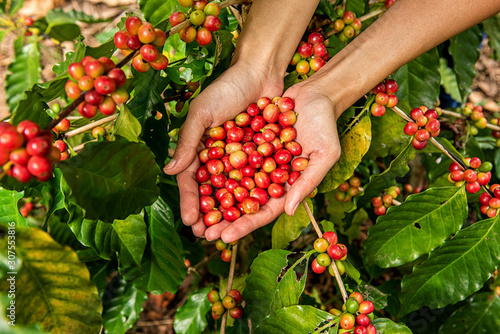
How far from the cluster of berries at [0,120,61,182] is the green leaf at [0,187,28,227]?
1.80 ft

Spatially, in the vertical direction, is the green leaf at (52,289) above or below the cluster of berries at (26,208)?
above

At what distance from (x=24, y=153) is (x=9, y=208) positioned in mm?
601

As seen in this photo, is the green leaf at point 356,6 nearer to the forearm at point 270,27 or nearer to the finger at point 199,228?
the forearm at point 270,27

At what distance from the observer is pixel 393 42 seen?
144cm

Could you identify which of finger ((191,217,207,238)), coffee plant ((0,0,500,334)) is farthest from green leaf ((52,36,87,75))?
finger ((191,217,207,238))

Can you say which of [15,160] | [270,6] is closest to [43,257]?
[15,160]

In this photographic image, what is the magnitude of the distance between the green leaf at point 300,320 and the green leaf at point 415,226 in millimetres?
329

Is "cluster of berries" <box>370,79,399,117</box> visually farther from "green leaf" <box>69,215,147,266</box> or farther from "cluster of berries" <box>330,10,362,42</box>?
"green leaf" <box>69,215,147,266</box>

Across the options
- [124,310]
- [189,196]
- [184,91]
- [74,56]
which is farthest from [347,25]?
[124,310]

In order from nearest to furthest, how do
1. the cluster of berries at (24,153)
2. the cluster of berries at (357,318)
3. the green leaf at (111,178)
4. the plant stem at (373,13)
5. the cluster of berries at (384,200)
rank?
the cluster of berries at (24,153)
the green leaf at (111,178)
the cluster of berries at (357,318)
the plant stem at (373,13)
the cluster of berries at (384,200)

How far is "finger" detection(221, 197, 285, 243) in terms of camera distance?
132 centimetres

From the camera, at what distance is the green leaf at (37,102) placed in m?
0.85

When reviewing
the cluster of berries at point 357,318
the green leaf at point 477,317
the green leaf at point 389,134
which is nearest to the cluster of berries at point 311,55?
the green leaf at point 389,134

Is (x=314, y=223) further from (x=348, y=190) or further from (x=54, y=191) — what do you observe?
(x=54, y=191)
